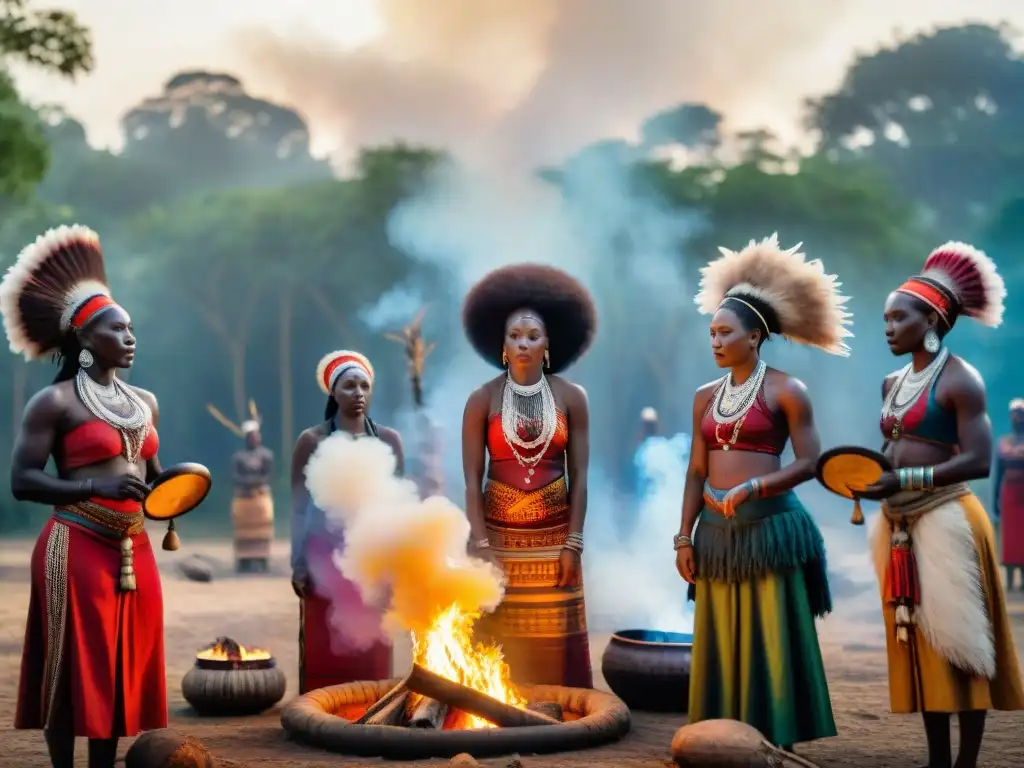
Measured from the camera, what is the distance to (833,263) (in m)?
32.1

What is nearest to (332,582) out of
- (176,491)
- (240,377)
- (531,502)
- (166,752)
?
(531,502)

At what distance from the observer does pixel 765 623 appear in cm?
628

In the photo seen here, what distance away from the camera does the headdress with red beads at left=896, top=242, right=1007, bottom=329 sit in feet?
20.7

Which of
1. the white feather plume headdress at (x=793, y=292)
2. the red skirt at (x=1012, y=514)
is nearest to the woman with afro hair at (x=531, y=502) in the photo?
the white feather plume headdress at (x=793, y=292)

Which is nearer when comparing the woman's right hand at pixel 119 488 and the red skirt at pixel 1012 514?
the woman's right hand at pixel 119 488

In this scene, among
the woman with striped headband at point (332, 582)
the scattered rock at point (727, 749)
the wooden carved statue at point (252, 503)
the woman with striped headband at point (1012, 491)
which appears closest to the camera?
the scattered rock at point (727, 749)

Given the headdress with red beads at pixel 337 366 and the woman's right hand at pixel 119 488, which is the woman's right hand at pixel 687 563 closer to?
the headdress with red beads at pixel 337 366

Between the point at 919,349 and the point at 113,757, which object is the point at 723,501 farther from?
the point at 113,757

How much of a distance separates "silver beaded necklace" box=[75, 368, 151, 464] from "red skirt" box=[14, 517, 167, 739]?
455mm

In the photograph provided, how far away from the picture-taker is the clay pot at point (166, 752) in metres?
5.90

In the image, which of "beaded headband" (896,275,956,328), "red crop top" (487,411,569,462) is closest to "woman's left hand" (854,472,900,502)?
"beaded headband" (896,275,956,328)

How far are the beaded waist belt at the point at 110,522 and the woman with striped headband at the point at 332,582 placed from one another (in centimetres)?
169

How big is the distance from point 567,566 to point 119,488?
2.54 m

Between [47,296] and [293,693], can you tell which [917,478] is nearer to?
[47,296]
